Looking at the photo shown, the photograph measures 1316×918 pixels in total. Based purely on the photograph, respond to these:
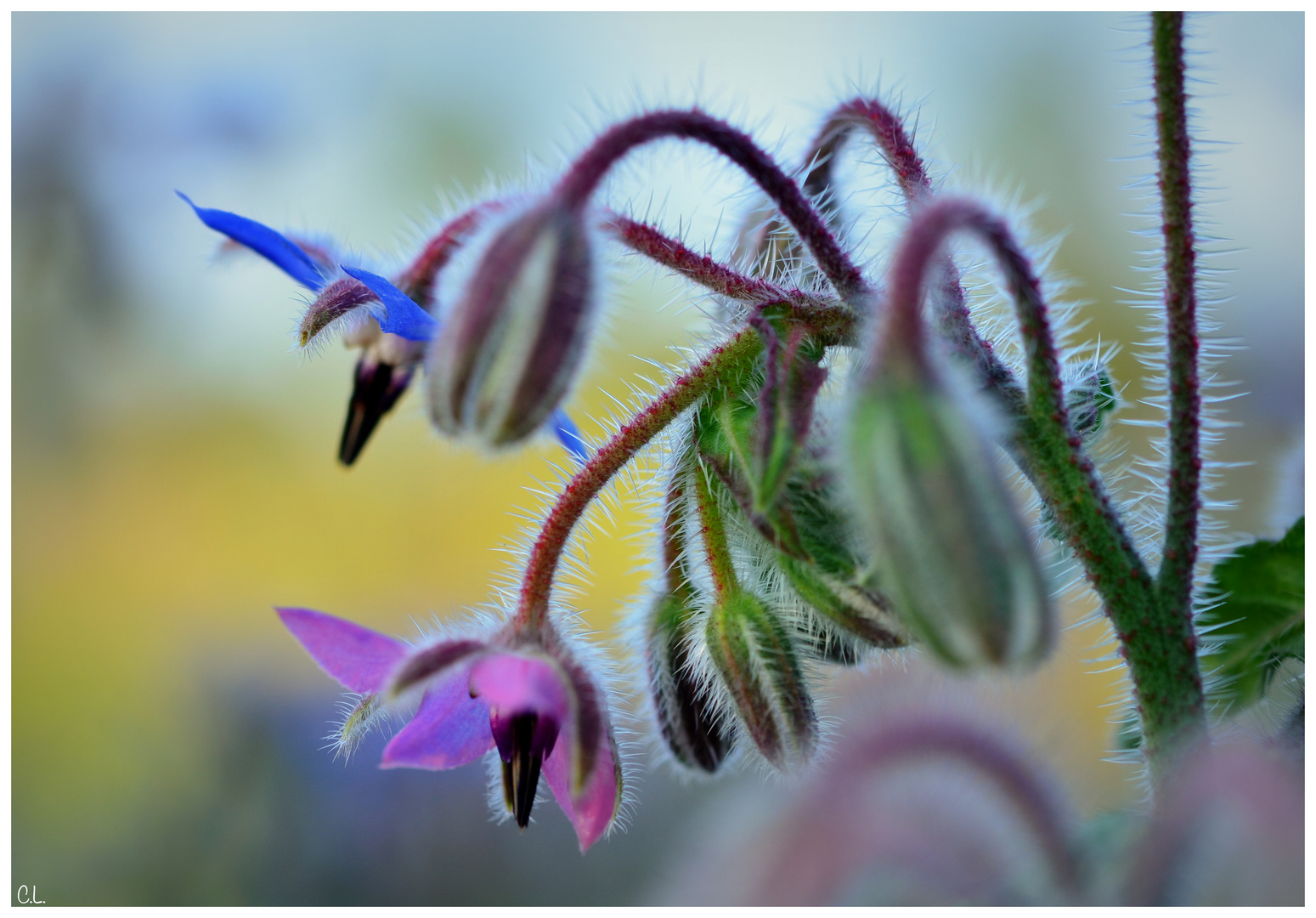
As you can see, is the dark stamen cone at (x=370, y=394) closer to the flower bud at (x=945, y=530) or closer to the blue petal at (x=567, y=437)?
the blue petal at (x=567, y=437)

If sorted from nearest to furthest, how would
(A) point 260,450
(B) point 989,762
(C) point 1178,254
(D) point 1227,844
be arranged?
(D) point 1227,844 → (B) point 989,762 → (C) point 1178,254 → (A) point 260,450

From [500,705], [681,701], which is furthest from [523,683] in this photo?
[681,701]

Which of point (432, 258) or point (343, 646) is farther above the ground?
point (432, 258)

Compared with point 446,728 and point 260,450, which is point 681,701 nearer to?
point 446,728

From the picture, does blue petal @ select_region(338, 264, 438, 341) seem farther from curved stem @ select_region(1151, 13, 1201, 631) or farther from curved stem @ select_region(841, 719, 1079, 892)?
curved stem @ select_region(1151, 13, 1201, 631)

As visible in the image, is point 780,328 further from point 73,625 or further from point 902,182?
point 73,625

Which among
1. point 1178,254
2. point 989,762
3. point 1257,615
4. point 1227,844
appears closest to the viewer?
point 1227,844
